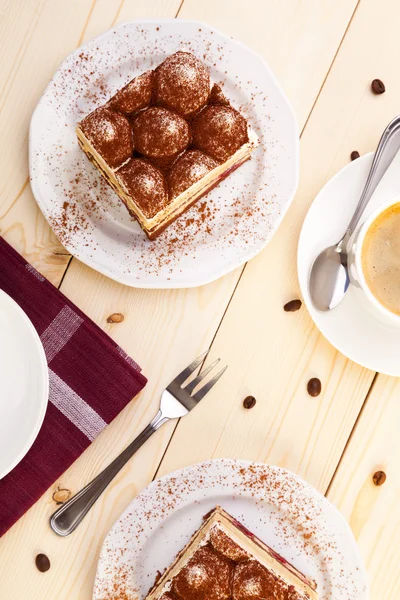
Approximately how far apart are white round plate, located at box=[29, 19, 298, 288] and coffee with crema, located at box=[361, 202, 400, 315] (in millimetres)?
255

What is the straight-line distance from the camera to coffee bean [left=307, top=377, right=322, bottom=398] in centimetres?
194

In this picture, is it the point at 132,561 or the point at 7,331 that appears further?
the point at 132,561

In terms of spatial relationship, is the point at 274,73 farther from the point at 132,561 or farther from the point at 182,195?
the point at 132,561

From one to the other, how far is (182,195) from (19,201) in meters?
→ 0.49

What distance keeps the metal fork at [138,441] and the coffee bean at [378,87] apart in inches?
36.1

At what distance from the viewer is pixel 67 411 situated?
1.91m

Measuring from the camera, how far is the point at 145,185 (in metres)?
1.78

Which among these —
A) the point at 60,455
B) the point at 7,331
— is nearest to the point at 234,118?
the point at 7,331

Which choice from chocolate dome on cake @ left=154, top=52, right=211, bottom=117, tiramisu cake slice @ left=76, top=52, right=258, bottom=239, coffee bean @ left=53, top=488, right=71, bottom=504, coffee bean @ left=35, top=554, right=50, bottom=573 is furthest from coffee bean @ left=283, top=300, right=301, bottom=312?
coffee bean @ left=35, top=554, right=50, bottom=573

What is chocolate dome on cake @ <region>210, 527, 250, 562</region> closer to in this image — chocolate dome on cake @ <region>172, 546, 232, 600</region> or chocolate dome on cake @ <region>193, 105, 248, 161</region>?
chocolate dome on cake @ <region>172, 546, 232, 600</region>

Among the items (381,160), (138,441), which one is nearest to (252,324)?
(138,441)

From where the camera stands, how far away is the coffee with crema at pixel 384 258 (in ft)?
5.89

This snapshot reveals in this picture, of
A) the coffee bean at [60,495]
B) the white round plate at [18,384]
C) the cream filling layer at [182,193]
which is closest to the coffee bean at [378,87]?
the cream filling layer at [182,193]

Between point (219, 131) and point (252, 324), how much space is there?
549 mm
